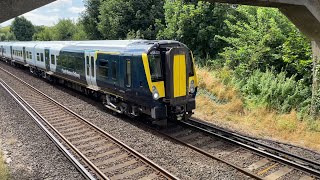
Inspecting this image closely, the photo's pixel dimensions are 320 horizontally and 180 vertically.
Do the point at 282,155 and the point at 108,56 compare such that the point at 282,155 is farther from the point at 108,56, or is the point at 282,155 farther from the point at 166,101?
the point at 108,56

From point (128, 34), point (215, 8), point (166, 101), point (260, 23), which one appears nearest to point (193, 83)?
point (166, 101)

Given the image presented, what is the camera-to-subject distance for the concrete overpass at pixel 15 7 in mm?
6355

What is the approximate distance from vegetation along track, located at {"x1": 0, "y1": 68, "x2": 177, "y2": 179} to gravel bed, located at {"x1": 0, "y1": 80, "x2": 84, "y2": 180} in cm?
32

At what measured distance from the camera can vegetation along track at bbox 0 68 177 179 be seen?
799 cm

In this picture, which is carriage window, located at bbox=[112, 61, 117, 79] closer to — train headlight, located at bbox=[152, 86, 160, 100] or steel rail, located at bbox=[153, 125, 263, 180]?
train headlight, located at bbox=[152, 86, 160, 100]

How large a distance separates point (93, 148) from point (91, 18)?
107 ft

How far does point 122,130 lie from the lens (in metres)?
11.4

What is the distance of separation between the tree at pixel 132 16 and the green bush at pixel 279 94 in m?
17.9

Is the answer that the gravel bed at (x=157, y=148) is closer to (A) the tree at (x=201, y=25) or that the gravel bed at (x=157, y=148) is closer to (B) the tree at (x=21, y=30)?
(A) the tree at (x=201, y=25)

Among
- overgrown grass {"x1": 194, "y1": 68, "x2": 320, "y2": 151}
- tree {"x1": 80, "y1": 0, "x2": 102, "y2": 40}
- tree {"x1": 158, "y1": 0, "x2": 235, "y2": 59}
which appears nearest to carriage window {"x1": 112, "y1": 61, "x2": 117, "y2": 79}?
overgrown grass {"x1": 194, "y1": 68, "x2": 320, "y2": 151}

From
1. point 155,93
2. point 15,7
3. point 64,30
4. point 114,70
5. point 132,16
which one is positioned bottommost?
point 155,93

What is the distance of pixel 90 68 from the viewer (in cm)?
1470

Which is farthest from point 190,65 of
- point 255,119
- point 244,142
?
point 255,119

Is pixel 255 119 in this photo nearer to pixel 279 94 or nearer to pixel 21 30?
pixel 279 94
